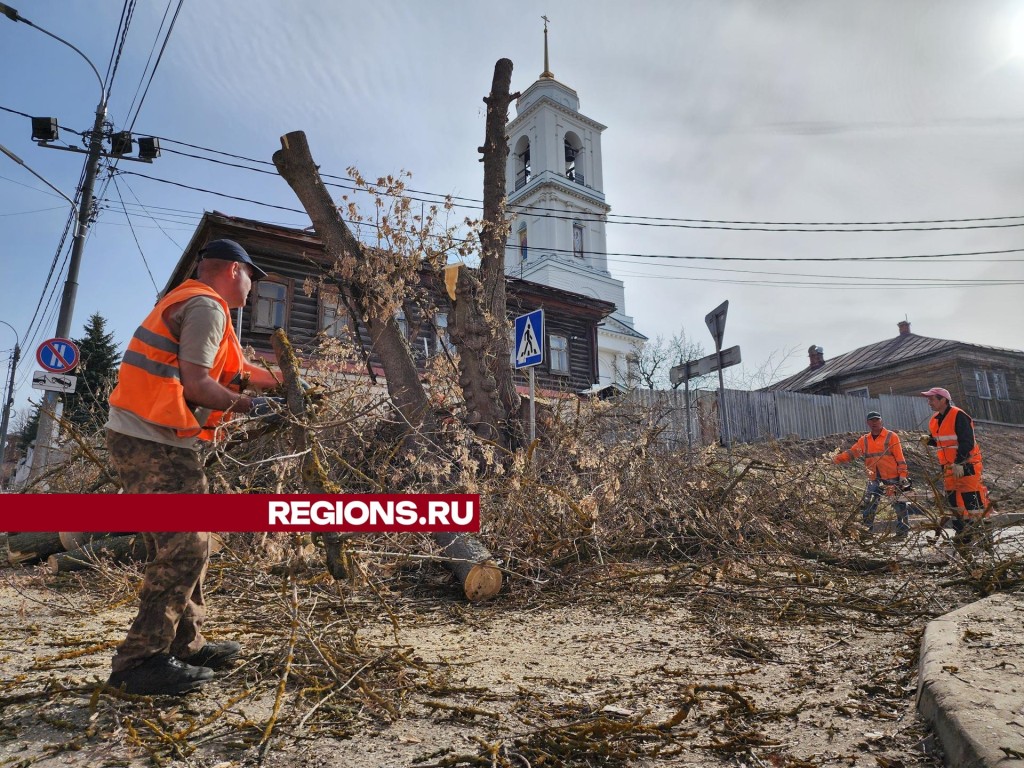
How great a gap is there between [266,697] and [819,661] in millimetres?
2538

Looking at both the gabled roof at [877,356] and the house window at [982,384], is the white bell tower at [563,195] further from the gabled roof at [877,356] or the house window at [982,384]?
the house window at [982,384]

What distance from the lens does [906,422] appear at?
24391 millimetres

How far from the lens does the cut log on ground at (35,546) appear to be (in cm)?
605

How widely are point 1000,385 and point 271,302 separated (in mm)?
32917

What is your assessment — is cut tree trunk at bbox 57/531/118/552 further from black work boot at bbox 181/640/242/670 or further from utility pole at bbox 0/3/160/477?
utility pole at bbox 0/3/160/477

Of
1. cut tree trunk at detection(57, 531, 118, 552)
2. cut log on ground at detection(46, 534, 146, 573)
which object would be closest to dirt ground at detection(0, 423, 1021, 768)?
cut log on ground at detection(46, 534, 146, 573)

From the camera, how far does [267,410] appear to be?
2871 millimetres

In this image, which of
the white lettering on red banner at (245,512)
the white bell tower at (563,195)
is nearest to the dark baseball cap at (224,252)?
the white lettering on red banner at (245,512)

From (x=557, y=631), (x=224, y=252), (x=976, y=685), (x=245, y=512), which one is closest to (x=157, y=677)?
(x=245, y=512)

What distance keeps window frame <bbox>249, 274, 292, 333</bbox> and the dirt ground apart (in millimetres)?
11850

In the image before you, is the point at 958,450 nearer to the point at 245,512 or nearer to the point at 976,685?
the point at 976,685

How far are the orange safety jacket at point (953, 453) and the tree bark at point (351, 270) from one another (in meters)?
5.39

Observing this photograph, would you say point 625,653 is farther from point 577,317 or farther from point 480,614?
point 577,317

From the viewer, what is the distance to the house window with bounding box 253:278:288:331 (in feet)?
52.1
